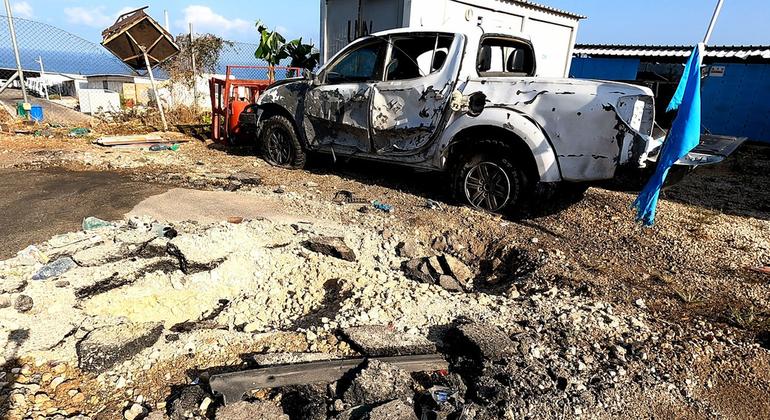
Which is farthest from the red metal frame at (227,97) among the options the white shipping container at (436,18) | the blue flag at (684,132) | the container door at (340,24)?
the blue flag at (684,132)

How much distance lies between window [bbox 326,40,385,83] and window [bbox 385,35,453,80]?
18 cm

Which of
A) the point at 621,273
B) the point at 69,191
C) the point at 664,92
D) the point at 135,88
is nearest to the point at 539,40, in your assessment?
the point at 664,92

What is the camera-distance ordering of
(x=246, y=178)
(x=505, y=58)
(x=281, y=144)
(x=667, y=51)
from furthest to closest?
(x=667, y=51) → (x=281, y=144) → (x=246, y=178) → (x=505, y=58)

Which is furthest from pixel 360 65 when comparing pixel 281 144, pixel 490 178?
pixel 490 178

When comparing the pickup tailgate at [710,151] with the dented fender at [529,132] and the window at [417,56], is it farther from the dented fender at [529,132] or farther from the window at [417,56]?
the window at [417,56]

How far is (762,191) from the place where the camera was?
6.62 metres

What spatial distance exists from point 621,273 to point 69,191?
232 inches

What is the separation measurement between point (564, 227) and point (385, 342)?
2716 mm

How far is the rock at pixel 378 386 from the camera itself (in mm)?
2188

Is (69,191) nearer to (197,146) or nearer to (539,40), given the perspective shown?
(197,146)

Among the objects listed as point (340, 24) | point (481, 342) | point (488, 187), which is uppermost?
point (340, 24)

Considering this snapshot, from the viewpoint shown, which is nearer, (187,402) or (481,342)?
(187,402)

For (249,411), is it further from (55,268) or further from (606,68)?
(606,68)

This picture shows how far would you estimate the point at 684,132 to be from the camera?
322 cm
